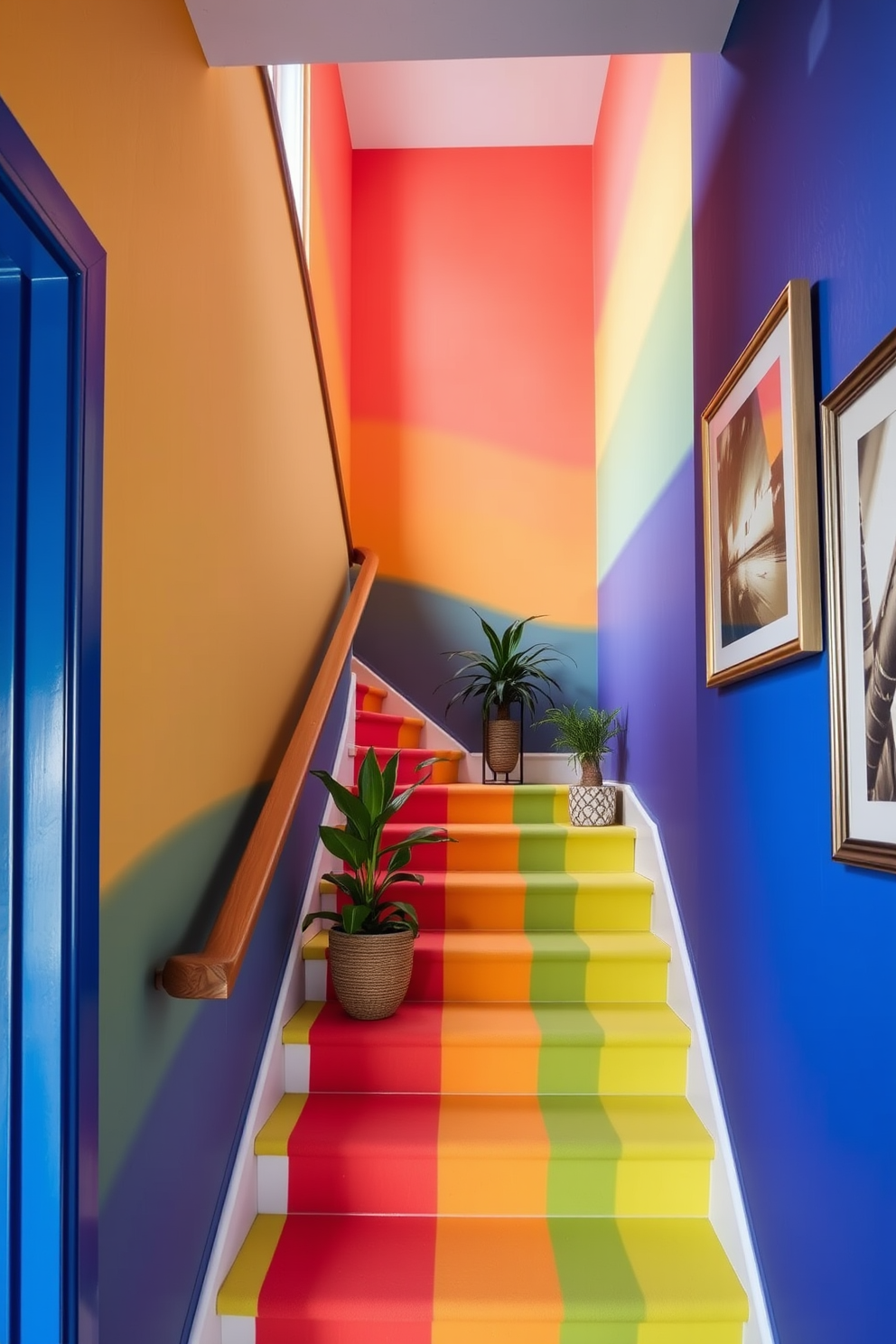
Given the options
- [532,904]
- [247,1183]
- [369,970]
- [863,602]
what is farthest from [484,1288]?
[863,602]

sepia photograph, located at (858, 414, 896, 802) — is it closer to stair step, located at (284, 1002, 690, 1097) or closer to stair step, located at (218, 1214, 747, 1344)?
stair step, located at (218, 1214, 747, 1344)

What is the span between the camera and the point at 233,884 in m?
1.76

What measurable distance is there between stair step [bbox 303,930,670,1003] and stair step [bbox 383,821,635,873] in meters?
0.47

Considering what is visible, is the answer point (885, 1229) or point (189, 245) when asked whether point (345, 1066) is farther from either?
point (189, 245)

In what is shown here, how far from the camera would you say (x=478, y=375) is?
452 cm

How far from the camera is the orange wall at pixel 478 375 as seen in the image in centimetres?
444

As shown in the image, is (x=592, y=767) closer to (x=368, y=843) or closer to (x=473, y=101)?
(x=368, y=843)

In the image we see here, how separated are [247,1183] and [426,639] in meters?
2.79

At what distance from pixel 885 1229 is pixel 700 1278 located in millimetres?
712

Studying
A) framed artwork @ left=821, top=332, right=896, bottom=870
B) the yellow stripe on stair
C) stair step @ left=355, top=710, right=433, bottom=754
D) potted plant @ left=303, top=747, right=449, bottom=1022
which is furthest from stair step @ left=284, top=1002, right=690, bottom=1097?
stair step @ left=355, top=710, right=433, bottom=754

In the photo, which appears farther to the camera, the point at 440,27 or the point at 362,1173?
the point at 362,1173

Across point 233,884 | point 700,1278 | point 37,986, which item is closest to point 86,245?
point 37,986

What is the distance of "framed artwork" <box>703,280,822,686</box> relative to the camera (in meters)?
1.50

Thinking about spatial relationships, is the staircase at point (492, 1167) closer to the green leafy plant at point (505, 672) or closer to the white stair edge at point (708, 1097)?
the white stair edge at point (708, 1097)
